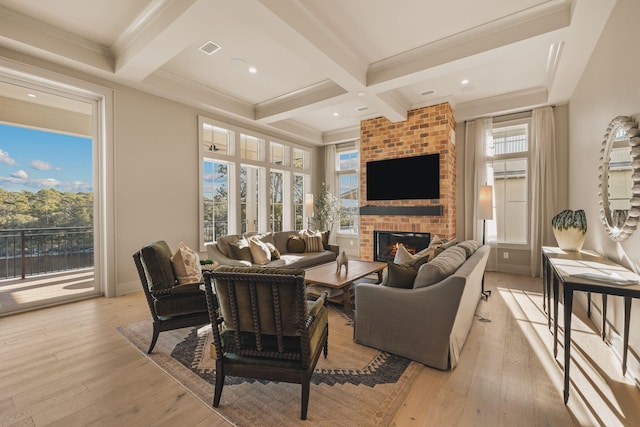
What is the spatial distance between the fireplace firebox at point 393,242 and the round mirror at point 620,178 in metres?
2.79

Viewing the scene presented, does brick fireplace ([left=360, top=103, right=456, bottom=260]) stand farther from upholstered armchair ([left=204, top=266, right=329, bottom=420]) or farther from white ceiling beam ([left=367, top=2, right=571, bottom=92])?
upholstered armchair ([left=204, top=266, right=329, bottom=420])

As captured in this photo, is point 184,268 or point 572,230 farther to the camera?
point 572,230

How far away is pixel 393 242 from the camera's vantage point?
574 centimetres

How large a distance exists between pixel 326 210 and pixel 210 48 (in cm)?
435

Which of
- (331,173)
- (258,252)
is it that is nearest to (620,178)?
(258,252)

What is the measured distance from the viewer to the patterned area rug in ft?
5.43

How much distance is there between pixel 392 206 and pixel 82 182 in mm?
4998

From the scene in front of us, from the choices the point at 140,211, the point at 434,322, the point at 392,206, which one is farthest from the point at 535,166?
the point at 140,211

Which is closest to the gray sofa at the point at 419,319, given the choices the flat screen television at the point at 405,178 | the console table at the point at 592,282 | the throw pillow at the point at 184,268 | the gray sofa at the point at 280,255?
the console table at the point at 592,282

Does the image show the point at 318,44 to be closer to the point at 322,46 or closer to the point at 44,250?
the point at 322,46

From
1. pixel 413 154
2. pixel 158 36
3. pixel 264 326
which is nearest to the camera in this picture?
pixel 264 326

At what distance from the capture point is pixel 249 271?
5.14ft

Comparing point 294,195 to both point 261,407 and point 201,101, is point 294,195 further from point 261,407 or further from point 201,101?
point 261,407

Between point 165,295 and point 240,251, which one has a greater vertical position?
point 240,251
